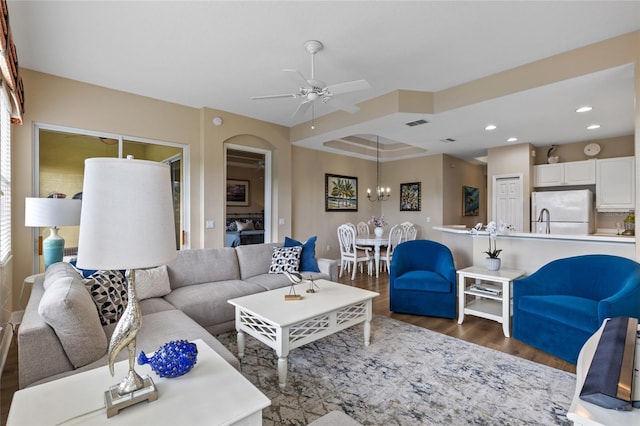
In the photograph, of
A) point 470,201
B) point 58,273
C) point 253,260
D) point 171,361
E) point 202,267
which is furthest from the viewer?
point 470,201

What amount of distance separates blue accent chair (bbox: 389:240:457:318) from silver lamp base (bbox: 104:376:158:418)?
9.78ft

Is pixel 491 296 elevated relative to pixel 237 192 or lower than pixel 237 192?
lower

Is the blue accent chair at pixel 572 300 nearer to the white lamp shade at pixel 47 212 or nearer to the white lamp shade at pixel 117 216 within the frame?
the white lamp shade at pixel 117 216

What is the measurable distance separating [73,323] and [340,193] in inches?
228

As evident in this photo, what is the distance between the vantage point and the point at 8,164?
317cm

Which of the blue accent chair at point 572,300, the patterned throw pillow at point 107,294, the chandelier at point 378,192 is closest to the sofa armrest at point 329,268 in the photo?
the blue accent chair at point 572,300

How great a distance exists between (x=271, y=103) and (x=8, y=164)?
303 centimetres

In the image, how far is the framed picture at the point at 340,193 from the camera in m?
6.72

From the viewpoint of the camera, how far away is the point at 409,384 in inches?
86.7

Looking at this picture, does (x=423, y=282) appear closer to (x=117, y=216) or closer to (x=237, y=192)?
(x=117, y=216)

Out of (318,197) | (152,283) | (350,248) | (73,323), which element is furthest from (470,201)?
(73,323)

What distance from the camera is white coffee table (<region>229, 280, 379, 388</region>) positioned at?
2160 mm

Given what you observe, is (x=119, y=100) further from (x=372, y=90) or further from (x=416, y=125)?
(x=416, y=125)

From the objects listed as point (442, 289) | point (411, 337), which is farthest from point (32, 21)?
point (442, 289)
